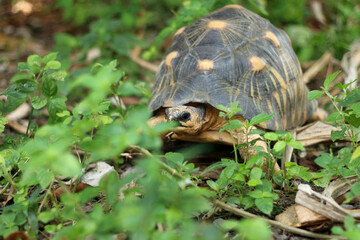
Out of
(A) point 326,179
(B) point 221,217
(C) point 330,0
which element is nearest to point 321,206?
(A) point 326,179

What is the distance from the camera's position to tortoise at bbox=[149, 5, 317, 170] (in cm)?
271

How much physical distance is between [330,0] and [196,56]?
4.01m

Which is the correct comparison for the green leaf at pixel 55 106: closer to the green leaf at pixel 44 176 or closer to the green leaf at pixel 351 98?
the green leaf at pixel 44 176

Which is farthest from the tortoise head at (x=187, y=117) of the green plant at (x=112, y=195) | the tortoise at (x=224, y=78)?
the green plant at (x=112, y=195)

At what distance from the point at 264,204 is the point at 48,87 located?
58.7 inches

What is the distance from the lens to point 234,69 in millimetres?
2816

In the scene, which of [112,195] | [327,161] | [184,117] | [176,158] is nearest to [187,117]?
[184,117]

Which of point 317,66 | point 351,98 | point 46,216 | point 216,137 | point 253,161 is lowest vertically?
point 317,66

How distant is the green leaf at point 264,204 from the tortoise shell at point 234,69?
840 millimetres

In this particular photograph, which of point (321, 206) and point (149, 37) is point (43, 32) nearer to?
point (149, 37)

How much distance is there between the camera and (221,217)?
2.07 m

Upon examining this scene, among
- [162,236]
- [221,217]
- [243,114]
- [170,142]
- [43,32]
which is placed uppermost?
[162,236]

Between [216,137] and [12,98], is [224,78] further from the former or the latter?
[12,98]

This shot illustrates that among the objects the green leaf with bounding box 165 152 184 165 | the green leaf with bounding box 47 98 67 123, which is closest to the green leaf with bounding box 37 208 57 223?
the green leaf with bounding box 165 152 184 165
